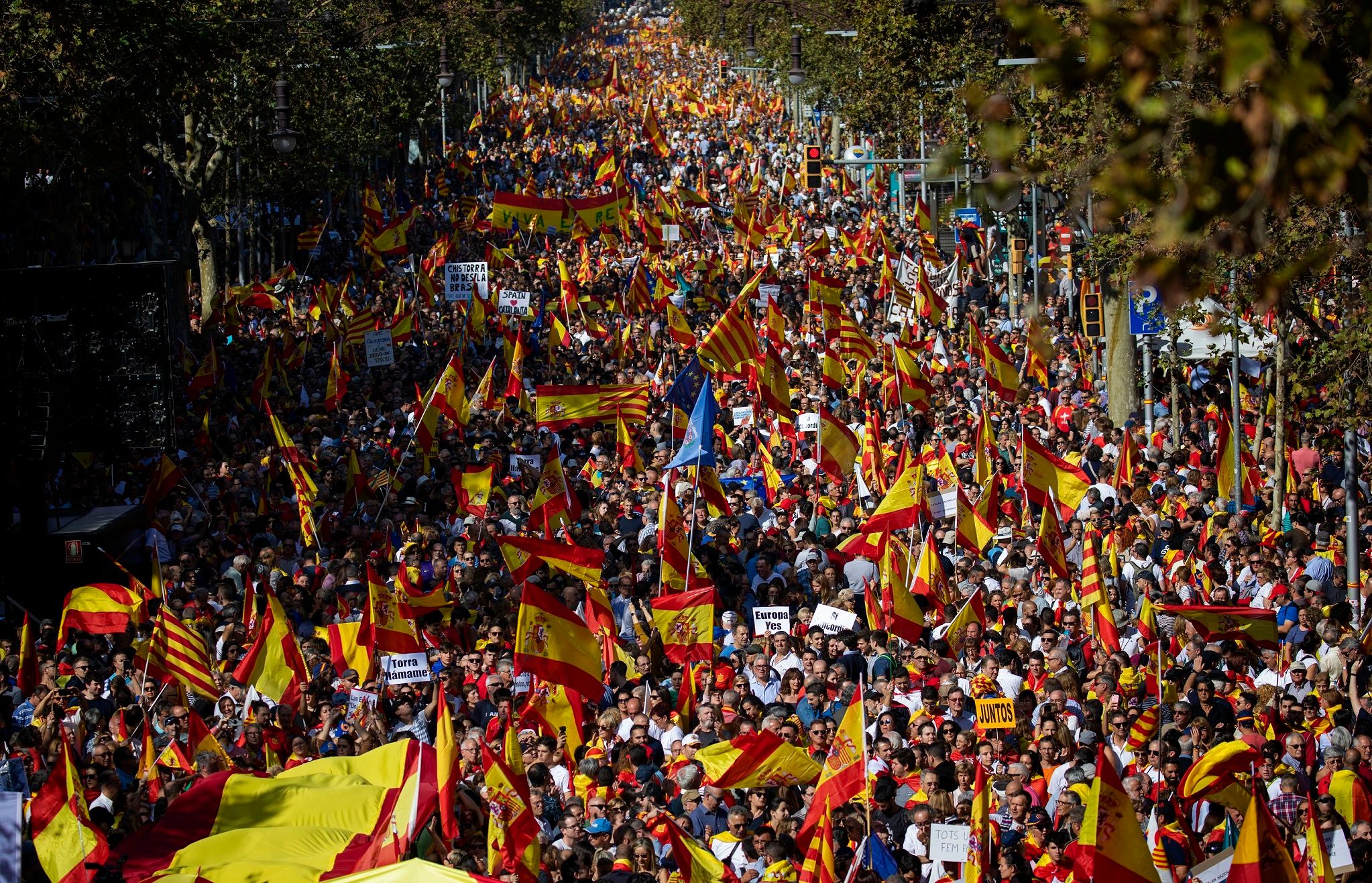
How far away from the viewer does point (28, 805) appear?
35.7ft

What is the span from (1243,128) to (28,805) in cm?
820

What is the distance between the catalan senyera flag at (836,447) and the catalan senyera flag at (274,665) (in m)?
6.99

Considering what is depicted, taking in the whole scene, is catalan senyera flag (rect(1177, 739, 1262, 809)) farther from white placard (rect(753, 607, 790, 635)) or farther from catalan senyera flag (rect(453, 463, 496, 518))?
catalan senyera flag (rect(453, 463, 496, 518))

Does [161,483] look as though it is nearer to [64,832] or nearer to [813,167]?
[64,832]

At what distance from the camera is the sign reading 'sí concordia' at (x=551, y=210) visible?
120ft

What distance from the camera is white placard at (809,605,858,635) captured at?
14672mm

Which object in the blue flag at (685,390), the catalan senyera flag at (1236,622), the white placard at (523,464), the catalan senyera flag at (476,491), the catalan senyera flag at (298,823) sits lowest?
the white placard at (523,464)

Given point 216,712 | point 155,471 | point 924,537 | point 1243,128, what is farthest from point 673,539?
point 1243,128

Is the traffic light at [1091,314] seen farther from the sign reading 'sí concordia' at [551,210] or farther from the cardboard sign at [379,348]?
the sign reading 'sí concordia' at [551,210]

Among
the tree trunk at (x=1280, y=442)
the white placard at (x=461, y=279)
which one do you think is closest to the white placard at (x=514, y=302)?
the white placard at (x=461, y=279)

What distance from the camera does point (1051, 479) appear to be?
18.6m

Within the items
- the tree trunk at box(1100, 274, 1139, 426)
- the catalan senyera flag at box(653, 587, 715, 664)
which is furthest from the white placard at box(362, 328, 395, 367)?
the catalan senyera flag at box(653, 587, 715, 664)

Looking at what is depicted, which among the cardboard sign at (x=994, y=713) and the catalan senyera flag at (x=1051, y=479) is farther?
the catalan senyera flag at (x=1051, y=479)

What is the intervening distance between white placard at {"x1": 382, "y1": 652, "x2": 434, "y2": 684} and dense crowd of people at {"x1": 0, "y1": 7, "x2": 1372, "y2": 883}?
11 centimetres
